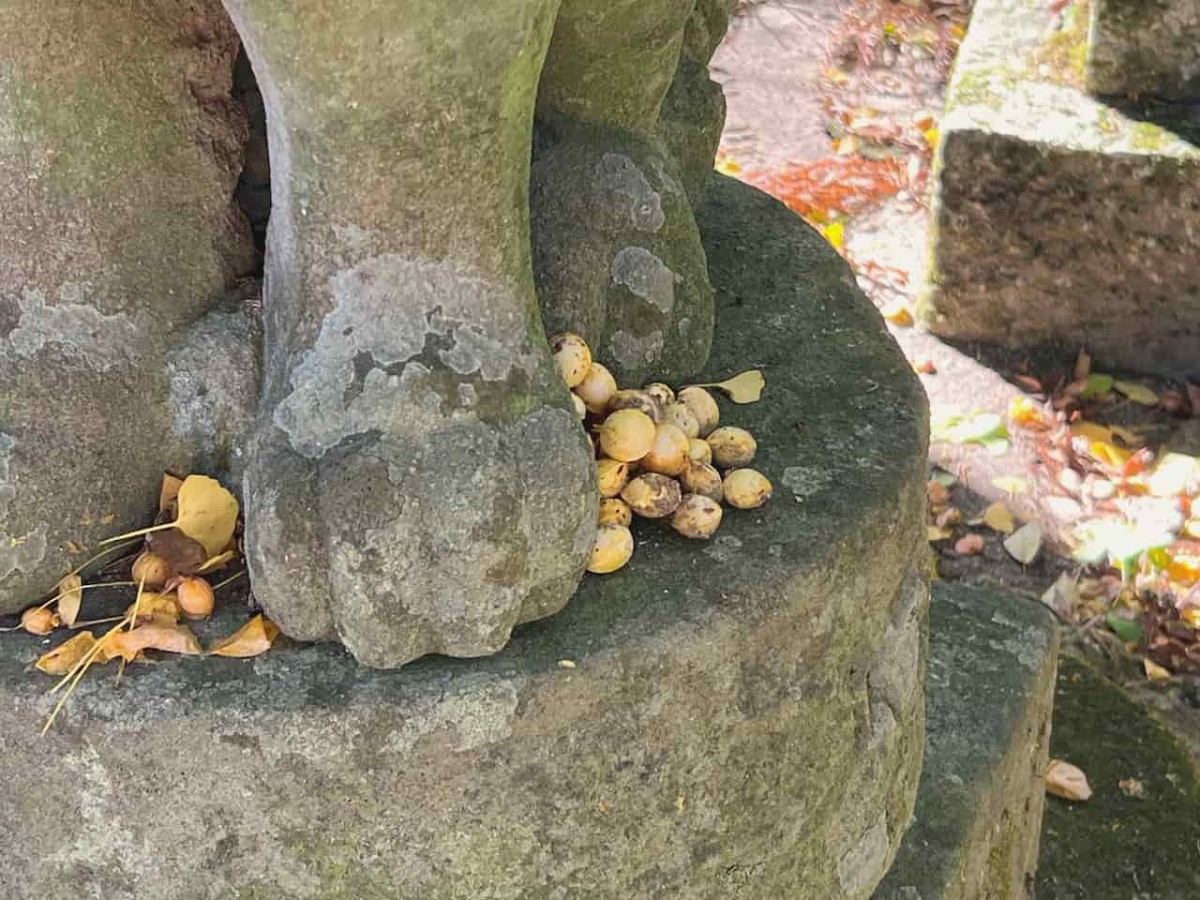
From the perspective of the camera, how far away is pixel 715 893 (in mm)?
1072

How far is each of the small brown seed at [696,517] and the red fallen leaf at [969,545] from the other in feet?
4.97

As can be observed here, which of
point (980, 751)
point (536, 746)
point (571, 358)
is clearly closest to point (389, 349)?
point (571, 358)

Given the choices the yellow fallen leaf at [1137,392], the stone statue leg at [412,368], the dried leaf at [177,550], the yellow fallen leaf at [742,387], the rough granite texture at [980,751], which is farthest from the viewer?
the yellow fallen leaf at [1137,392]

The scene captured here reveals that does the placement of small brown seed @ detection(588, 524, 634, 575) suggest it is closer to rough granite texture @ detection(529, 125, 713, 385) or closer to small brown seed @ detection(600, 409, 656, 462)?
small brown seed @ detection(600, 409, 656, 462)

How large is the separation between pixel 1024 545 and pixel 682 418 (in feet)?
4.96

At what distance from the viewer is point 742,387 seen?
120 cm

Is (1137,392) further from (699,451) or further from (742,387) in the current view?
(699,451)

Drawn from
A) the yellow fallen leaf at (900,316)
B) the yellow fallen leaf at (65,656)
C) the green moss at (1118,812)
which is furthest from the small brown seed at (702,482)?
the yellow fallen leaf at (900,316)

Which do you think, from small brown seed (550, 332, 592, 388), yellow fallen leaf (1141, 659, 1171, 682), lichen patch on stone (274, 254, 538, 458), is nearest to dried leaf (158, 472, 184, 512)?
lichen patch on stone (274, 254, 538, 458)

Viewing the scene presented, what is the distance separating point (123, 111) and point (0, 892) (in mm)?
506

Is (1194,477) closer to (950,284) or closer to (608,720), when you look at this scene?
(950,284)

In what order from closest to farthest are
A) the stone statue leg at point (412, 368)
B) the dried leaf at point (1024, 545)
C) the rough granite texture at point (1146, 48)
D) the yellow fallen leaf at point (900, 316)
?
the stone statue leg at point (412, 368), the dried leaf at point (1024, 545), the rough granite texture at point (1146, 48), the yellow fallen leaf at point (900, 316)

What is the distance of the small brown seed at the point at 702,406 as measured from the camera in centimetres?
112

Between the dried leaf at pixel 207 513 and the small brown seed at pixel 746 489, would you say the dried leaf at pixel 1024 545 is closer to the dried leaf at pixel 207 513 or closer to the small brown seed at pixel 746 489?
the small brown seed at pixel 746 489
